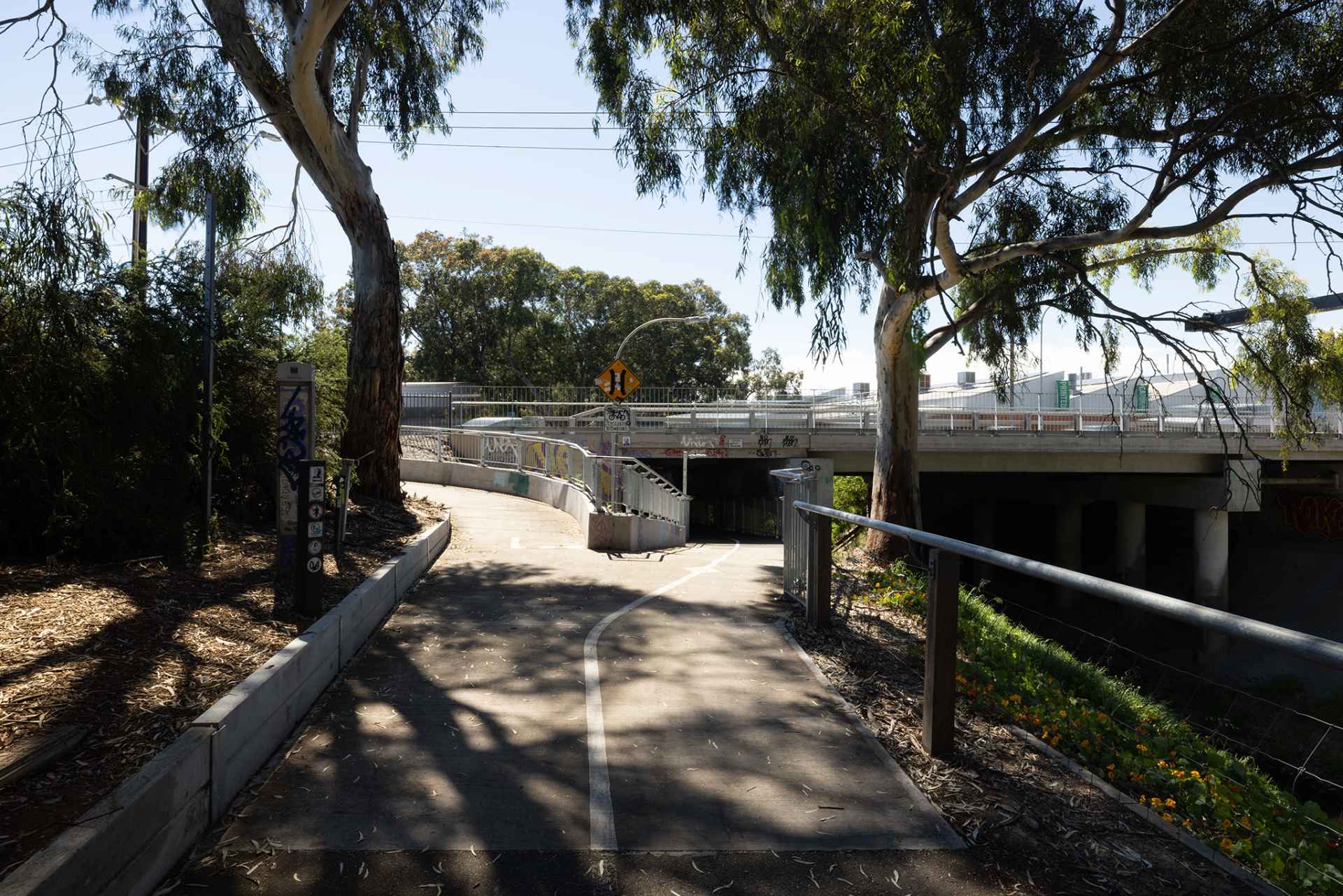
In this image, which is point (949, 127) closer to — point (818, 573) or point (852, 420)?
point (818, 573)

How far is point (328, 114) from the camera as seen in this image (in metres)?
14.2

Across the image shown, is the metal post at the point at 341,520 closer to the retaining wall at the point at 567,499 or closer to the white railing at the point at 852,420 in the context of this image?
the retaining wall at the point at 567,499

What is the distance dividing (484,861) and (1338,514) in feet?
111

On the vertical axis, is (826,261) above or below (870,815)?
above

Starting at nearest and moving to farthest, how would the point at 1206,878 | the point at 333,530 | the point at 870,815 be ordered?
the point at 1206,878, the point at 870,815, the point at 333,530

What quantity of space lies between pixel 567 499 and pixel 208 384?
10.8 metres

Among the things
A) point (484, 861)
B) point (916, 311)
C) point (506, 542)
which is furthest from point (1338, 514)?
point (484, 861)

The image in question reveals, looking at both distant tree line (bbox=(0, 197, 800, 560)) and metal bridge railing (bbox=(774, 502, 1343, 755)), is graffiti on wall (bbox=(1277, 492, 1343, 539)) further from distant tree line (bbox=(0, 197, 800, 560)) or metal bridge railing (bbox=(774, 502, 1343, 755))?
distant tree line (bbox=(0, 197, 800, 560))

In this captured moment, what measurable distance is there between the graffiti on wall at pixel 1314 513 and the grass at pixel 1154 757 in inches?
982

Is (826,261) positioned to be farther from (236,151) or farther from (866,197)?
(236,151)

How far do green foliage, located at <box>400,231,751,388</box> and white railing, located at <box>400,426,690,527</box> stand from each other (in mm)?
25615

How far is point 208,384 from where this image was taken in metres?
8.95

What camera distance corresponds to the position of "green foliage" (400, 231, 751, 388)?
54344 millimetres

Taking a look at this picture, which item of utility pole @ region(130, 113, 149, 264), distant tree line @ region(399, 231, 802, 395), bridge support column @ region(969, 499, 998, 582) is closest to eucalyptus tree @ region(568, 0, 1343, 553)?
utility pole @ region(130, 113, 149, 264)
